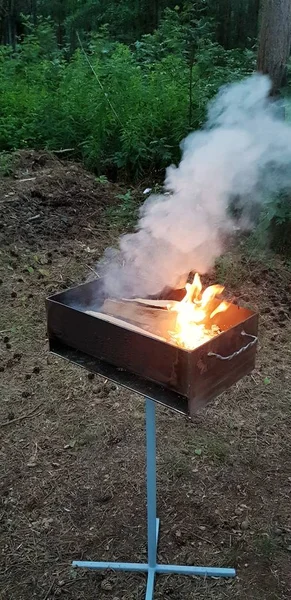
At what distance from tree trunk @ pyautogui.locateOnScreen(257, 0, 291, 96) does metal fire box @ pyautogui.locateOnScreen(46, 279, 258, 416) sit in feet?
13.1

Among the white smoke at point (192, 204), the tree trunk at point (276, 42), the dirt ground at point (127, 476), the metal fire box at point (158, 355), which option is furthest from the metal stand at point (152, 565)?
the tree trunk at point (276, 42)

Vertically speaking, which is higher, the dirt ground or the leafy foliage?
the leafy foliage

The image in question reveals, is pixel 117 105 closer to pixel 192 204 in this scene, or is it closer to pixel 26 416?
pixel 192 204

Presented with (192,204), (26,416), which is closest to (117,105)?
(192,204)

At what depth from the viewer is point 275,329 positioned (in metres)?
3.97

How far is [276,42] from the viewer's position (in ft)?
17.1

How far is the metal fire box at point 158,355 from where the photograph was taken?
1.65 meters

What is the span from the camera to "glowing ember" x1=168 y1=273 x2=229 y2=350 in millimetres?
1883

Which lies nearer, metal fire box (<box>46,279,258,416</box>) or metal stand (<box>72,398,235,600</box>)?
metal fire box (<box>46,279,258,416</box>)

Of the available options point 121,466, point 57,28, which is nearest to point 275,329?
point 121,466

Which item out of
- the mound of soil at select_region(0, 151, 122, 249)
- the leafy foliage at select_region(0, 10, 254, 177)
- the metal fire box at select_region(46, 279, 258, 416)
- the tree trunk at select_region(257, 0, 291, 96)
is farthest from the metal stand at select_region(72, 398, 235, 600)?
the leafy foliage at select_region(0, 10, 254, 177)

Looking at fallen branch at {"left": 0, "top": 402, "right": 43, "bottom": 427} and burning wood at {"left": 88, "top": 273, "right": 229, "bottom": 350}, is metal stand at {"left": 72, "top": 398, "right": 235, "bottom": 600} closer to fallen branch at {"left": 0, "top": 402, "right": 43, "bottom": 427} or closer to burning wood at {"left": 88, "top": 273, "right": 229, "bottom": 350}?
burning wood at {"left": 88, "top": 273, "right": 229, "bottom": 350}

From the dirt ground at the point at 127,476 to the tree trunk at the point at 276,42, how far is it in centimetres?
227

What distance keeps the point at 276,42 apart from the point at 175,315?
4156 millimetres
